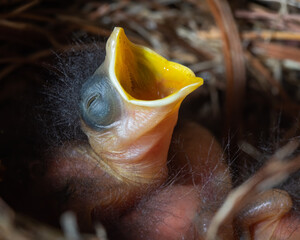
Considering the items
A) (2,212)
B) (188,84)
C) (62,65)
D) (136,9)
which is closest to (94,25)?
(136,9)

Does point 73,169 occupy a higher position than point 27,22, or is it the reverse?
point 27,22

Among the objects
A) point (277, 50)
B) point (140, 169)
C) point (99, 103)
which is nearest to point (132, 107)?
point (99, 103)

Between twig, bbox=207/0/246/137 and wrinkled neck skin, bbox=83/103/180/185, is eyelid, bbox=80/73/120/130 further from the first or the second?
twig, bbox=207/0/246/137

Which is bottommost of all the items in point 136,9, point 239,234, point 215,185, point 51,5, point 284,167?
point 239,234

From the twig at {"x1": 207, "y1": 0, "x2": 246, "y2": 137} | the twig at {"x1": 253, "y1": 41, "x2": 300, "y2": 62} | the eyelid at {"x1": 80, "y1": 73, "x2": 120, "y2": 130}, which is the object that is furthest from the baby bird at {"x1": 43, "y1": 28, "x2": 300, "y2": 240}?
the twig at {"x1": 253, "y1": 41, "x2": 300, "y2": 62}

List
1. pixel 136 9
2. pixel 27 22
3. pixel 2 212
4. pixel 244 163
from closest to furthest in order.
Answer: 1. pixel 2 212
2. pixel 244 163
3. pixel 27 22
4. pixel 136 9

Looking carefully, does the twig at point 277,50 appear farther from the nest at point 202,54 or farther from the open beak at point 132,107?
the open beak at point 132,107

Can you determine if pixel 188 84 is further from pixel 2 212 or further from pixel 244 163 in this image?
pixel 2 212
